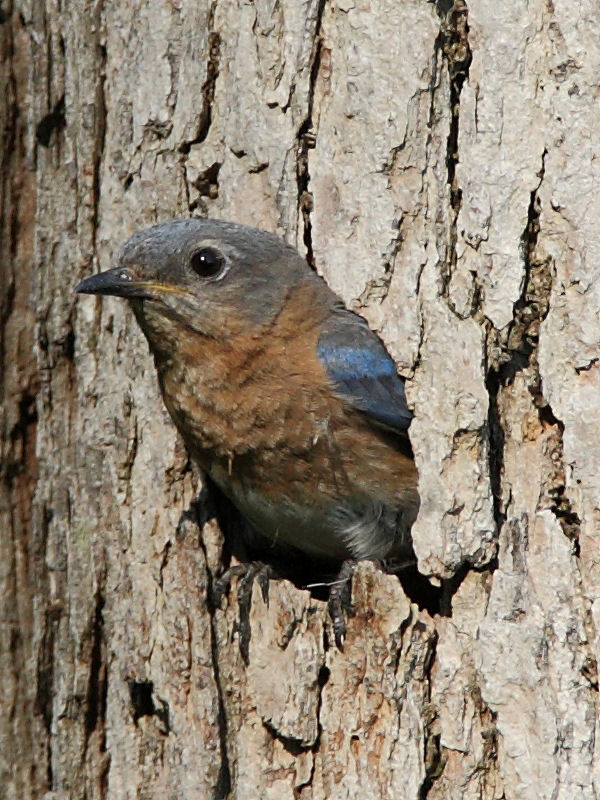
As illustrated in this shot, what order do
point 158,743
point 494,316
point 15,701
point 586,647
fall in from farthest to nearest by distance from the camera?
point 15,701, point 158,743, point 494,316, point 586,647

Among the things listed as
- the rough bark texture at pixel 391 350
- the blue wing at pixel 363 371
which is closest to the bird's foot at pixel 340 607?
the rough bark texture at pixel 391 350

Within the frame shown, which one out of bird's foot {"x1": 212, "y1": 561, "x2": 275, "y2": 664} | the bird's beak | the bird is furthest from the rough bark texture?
the bird's beak

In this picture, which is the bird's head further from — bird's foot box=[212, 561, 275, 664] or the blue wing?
bird's foot box=[212, 561, 275, 664]

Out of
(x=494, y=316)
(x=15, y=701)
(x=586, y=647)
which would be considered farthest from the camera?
(x=15, y=701)

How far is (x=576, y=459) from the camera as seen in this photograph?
374 centimetres

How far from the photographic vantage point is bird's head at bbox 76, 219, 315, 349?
4.40 meters

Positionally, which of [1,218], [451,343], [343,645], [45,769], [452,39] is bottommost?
[45,769]

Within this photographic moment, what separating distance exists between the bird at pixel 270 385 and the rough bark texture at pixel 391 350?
6.5 inches

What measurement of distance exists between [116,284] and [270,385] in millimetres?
697

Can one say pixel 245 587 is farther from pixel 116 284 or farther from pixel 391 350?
pixel 116 284

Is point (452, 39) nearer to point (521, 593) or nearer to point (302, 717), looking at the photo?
point (521, 593)

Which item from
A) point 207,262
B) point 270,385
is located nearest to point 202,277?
point 207,262

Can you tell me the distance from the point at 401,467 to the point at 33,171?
1.96 m

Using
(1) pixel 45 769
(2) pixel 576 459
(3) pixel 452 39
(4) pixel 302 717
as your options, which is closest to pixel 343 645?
(4) pixel 302 717
